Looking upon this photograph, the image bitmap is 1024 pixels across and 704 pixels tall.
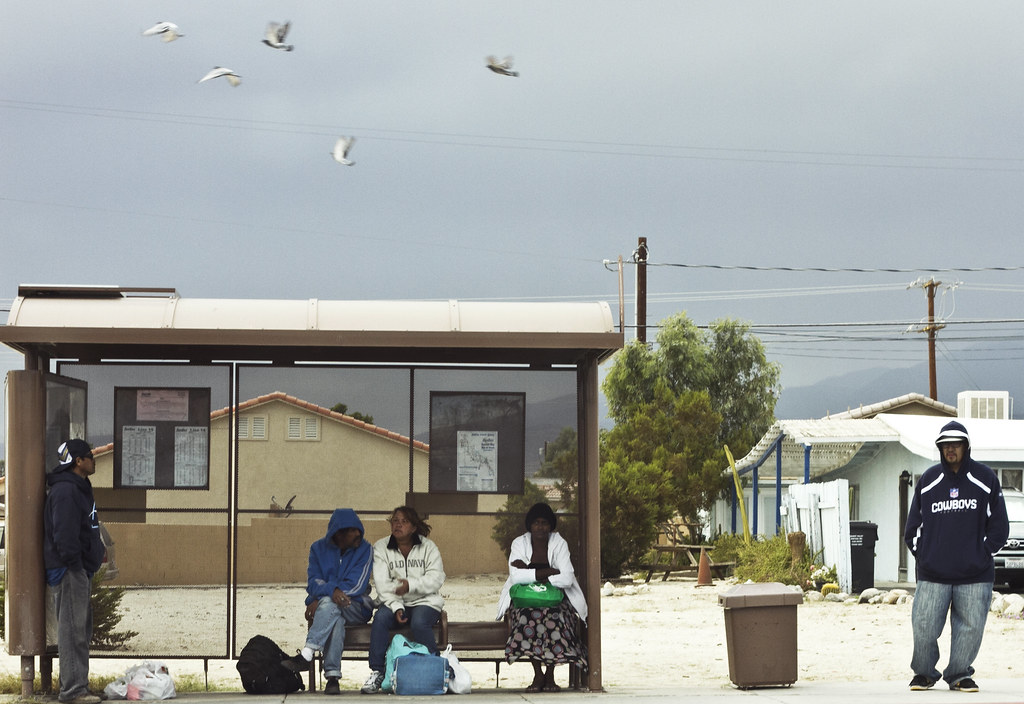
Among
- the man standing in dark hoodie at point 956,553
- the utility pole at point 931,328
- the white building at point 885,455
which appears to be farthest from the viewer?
the utility pole at point 931,328

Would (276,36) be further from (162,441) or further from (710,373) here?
(710,373)

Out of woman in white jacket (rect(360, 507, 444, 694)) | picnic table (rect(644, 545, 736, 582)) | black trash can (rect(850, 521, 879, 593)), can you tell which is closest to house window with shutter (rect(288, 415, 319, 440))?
woman in white jacket (rect(360, 507, 444, 694))

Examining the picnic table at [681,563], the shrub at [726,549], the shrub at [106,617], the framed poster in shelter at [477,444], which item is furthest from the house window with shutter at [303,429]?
the shrub at [726,549]

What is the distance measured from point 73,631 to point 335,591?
6.18 feet

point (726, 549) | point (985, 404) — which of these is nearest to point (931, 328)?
point (985, 404)

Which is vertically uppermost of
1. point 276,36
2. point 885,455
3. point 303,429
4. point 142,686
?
point 276,36

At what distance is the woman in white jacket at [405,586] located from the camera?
973cm

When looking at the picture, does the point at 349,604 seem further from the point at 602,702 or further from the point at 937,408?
the point at 937,408

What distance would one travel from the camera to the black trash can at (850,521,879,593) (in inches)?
780

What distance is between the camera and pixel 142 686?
364 inches

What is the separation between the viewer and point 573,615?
10.0 m

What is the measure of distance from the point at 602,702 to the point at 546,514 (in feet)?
5.47

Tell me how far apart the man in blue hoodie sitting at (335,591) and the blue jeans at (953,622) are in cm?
408

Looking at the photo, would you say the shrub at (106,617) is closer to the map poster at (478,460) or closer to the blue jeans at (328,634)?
the blue jeans at (328,634)
